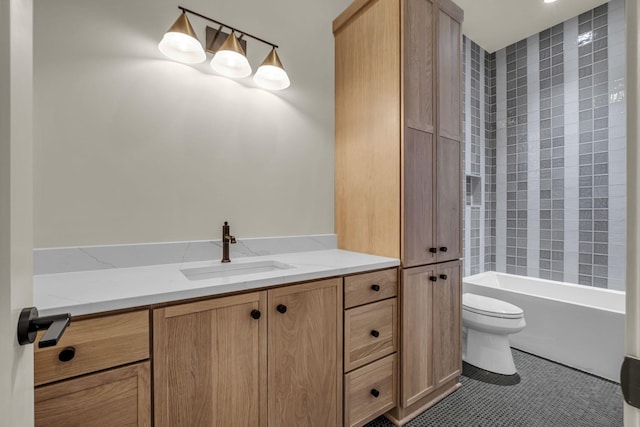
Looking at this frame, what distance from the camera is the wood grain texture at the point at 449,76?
5.69 feet

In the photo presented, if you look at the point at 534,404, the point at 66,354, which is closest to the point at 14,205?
the point at 66,354

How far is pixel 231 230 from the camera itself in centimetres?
163

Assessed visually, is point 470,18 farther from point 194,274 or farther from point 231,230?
point 194,274

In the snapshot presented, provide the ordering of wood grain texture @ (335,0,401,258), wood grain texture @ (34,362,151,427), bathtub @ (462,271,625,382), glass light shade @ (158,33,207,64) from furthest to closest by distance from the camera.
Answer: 1. bathtub @ (462,271,625,382)
2. wood grain texture @ (335,0,401,258)
3. glass light shade @ (158,33,207,64)
4. wood grain texture @ (34,362,151,427)

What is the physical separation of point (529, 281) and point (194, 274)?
3.11m

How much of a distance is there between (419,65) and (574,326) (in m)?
2.17

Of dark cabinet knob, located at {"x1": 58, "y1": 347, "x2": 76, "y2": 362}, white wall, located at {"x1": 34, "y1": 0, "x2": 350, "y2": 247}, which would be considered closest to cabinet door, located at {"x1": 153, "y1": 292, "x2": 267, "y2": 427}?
dark cabinet knob, located at {"x1": 58, "y1": 347, "x2": 76, "y2": 362}

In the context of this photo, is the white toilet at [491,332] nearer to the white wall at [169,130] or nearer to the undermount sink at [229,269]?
the white wall at [169,130]

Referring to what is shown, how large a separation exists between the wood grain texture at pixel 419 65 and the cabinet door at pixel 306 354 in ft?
3.42

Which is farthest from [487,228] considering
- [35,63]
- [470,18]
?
[35,63]

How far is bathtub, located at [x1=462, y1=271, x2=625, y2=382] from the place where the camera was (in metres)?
1.94

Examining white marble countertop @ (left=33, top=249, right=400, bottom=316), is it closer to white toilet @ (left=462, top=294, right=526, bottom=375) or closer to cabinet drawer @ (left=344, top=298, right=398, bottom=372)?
cabinet drawer @ (left=344, top=298, right=398, bottom=372)

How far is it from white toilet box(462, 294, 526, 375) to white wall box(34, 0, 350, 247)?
4.22 ft

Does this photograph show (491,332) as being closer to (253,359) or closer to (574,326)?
(574,326)
